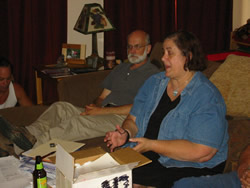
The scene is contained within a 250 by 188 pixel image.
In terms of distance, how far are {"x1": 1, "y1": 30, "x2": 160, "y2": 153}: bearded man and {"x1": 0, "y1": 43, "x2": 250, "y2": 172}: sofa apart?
0.12 metres

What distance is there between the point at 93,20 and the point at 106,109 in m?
1.32

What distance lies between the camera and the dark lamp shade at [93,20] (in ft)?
12.2

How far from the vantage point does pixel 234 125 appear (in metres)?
2.00

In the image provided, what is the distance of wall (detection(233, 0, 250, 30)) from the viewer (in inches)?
215

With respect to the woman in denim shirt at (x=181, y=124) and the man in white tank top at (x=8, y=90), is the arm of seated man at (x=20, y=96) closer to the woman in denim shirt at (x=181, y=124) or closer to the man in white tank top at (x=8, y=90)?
the man in white tank top at (x=8, y=90)

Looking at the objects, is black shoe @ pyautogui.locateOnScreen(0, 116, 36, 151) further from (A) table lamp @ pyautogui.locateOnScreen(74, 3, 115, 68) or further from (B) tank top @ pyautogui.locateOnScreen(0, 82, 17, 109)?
(A) table lamp @ pyautogui.locateOnScreen(74, 3, 115, 68)

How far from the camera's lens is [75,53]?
3.92 m

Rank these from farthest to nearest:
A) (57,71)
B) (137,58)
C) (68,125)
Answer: (57,71)
(137,58)
(68,125)

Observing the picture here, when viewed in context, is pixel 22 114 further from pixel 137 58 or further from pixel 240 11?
pixel 240 11

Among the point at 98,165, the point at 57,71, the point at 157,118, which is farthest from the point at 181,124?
the point at 57,71

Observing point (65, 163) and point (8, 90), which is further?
point (8, 90)

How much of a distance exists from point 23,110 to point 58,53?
1.76 metres

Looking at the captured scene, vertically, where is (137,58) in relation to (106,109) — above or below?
above

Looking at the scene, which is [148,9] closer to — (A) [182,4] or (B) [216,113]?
(A) [182,4]
